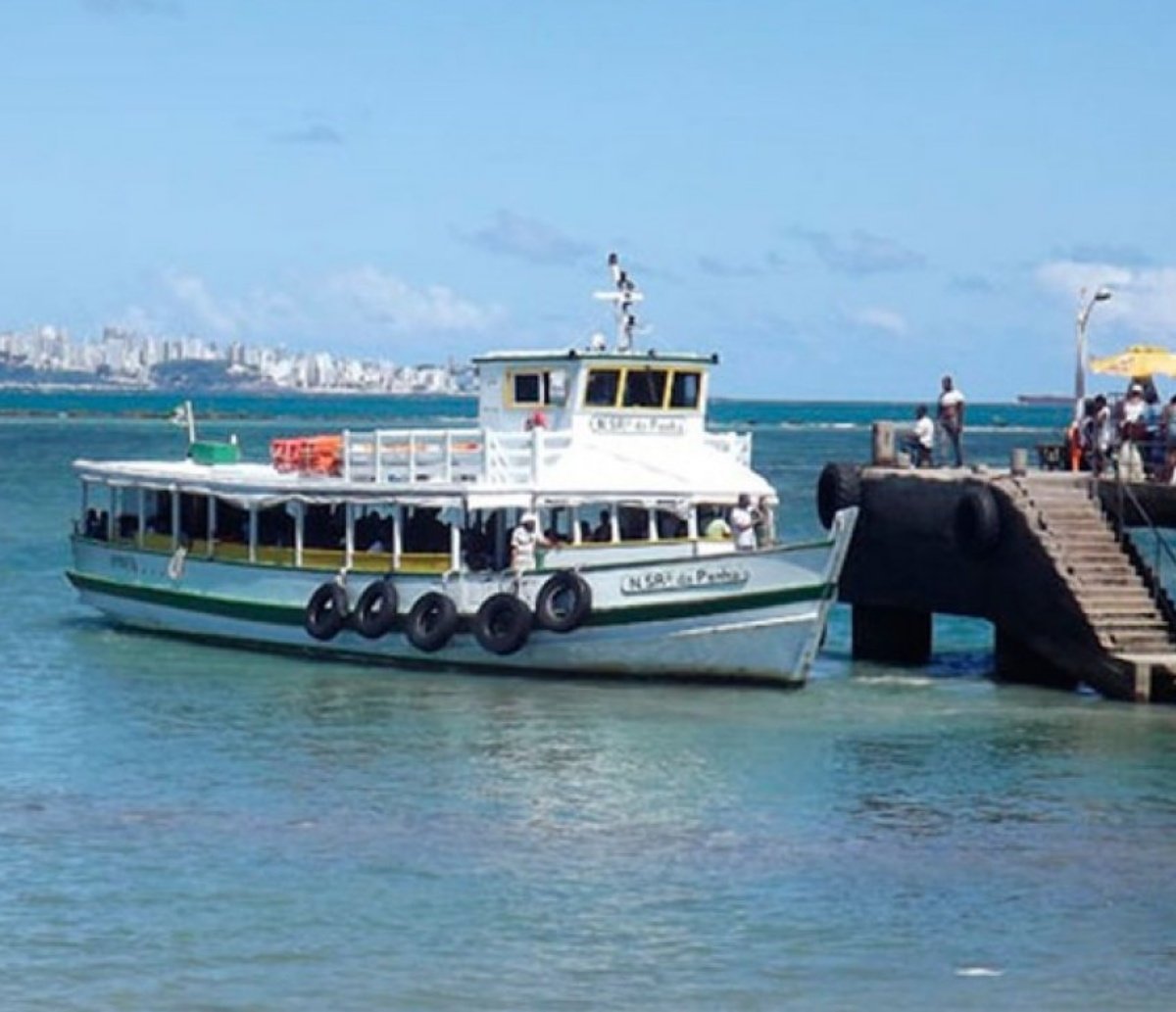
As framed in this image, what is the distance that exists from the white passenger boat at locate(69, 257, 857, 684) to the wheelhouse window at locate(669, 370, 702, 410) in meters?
0.03

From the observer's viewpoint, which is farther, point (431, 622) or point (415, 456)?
point (415, 456)

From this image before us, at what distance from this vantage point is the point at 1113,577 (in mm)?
35281

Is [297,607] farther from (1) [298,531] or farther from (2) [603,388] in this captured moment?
(2) [603,388]

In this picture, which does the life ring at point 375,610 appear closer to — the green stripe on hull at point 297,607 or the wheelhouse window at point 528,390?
the green stripe on hull at point 297,607

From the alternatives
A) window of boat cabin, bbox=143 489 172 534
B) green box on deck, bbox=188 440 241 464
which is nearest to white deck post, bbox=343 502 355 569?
window of boat cabin, bbox=143 489 172 534

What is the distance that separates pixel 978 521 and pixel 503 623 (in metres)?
6.15

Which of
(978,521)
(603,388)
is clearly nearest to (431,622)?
(603,388)

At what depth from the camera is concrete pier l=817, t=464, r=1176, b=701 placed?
3459cm

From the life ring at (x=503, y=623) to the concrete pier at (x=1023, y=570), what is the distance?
18.8ft

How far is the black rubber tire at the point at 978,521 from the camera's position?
118 feet

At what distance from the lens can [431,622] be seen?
120 ft

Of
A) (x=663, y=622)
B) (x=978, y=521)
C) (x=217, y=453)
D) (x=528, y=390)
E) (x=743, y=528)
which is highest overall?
(x=528, y=390)

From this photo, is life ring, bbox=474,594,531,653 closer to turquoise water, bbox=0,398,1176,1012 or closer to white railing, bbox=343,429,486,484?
turquoise water, bbox=0,398,1176,1012

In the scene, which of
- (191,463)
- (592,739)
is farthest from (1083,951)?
(191,463)
